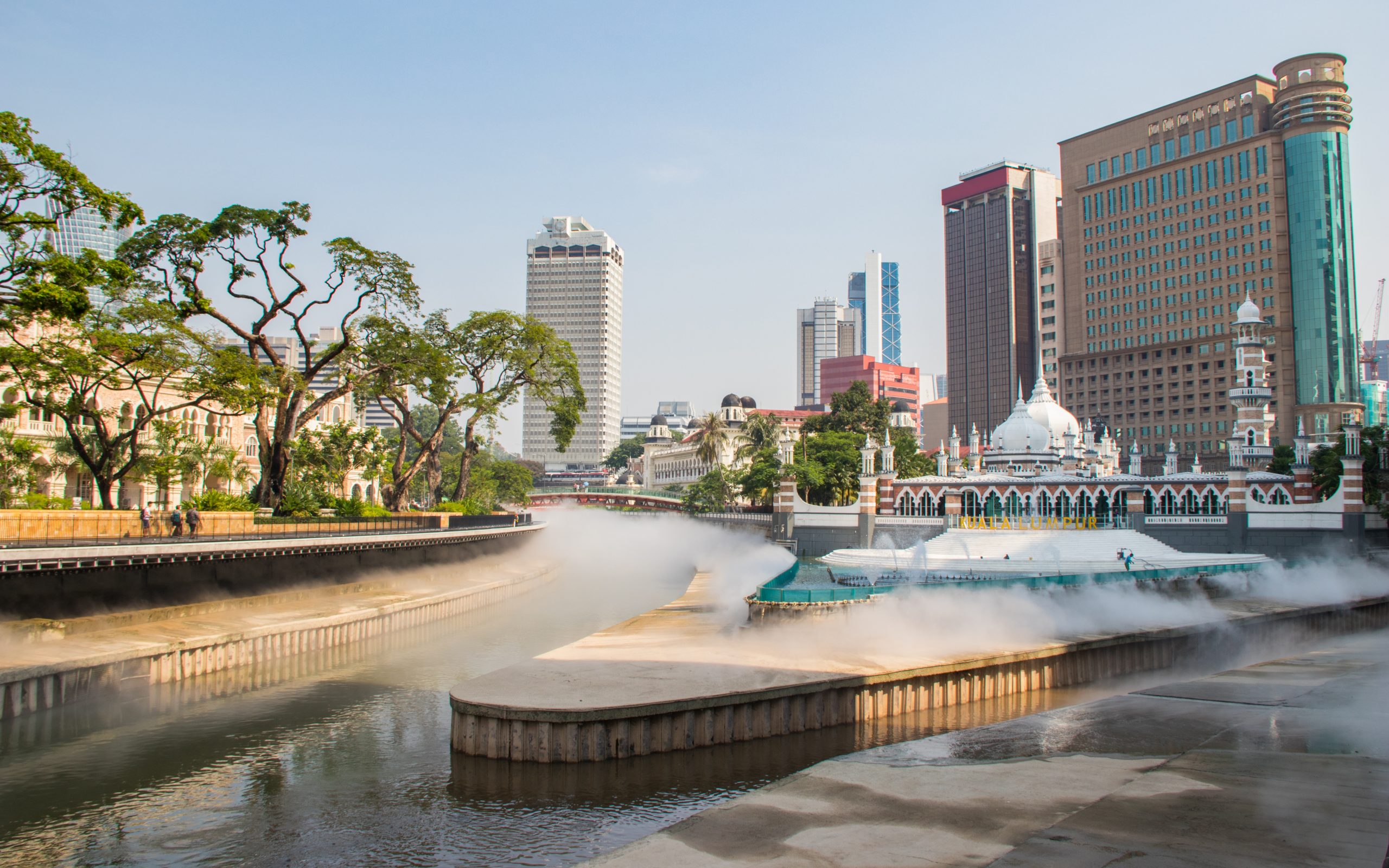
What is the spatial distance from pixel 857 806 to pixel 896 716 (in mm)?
12549

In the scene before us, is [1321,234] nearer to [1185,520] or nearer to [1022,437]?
[1022,437]

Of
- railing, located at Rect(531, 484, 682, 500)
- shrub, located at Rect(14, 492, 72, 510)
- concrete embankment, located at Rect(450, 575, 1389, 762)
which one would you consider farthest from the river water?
railing, located at Rect(531, 484, 682, 500)

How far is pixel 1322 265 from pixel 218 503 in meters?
139

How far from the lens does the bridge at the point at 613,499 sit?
14438cm

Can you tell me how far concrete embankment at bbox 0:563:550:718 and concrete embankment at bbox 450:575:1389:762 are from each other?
548 inches

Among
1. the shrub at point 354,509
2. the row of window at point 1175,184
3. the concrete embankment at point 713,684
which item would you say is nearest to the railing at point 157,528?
the shrub at point 354,509

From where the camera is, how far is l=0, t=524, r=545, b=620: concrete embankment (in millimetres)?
32281

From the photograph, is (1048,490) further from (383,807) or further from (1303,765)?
(383,807)

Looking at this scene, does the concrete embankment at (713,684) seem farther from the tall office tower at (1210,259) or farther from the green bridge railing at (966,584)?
the tall office tower at (1210,259)

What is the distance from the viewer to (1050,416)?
8856 cm

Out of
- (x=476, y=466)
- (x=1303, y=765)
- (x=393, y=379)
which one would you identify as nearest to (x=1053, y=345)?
(x=476, y=466)

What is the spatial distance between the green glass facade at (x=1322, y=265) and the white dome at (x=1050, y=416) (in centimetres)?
6380

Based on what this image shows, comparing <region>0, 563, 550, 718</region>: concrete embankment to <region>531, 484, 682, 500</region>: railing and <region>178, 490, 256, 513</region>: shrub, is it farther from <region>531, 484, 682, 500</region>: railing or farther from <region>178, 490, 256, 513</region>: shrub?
<region>531, 484, 682, 500</region>: railing

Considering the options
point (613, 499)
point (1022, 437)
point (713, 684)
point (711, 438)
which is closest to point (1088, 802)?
point (713, 684)
